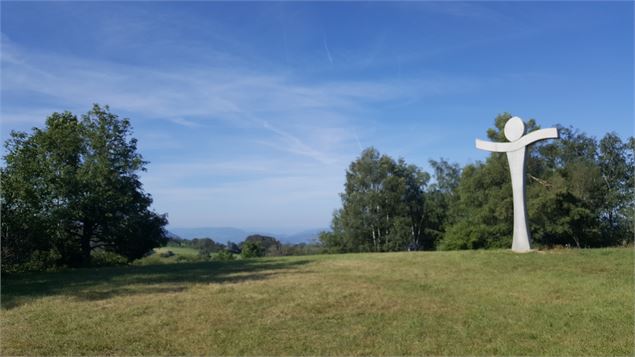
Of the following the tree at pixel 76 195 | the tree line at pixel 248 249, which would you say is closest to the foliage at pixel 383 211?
the tree line at pixel 248 249

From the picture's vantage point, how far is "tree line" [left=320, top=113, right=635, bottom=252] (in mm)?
32281

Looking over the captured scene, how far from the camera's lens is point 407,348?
235 inches

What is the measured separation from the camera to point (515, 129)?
16.6 metres

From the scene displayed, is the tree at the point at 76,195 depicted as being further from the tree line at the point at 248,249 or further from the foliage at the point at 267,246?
Answer: the foliage at the point at 267,246

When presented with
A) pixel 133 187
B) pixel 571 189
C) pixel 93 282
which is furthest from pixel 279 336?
pixel 571 189

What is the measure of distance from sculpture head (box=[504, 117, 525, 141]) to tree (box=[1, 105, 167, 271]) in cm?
1678

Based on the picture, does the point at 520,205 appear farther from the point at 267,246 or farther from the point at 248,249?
the point at 267,246

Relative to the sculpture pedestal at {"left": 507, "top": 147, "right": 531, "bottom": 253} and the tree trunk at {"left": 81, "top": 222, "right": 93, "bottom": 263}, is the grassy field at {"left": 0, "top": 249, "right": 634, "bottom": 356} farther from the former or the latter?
the tree trunk at {"left": 81, "top": 222, "right": 93, "bottom": 263}

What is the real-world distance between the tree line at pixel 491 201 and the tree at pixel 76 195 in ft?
58.5

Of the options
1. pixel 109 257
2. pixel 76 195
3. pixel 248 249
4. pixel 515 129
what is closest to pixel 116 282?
pixel 76 195

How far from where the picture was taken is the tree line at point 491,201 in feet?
106

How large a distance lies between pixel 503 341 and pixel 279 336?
295 centimetres

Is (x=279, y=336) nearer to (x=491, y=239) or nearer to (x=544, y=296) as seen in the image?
(x=544, y=296)

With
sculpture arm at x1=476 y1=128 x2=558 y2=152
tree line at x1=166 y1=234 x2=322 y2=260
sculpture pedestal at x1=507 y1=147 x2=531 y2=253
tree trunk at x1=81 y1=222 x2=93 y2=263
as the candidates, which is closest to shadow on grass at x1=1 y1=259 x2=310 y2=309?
sculpture pedestal at x1=507 y1=147 x2=531 y2=253
